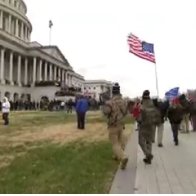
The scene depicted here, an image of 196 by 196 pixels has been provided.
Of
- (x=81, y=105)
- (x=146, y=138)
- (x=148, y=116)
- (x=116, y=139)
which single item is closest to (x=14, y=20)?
(x=81, y=105)

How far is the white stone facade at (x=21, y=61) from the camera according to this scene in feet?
302

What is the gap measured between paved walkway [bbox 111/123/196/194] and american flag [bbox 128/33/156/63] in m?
20.5

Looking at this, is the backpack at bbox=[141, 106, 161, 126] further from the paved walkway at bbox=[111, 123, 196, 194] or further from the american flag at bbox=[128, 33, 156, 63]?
the american flag at bbox=[128, 33, 156, 63]

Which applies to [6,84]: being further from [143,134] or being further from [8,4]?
[143,134]

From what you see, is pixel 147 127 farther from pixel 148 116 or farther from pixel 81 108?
pixel 81 108

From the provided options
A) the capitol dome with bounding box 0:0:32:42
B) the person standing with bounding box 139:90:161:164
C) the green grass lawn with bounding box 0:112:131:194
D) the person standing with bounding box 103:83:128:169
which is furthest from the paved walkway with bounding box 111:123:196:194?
the capitol dome with bounding box 0:0:32:42

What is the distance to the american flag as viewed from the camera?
36.8 metres

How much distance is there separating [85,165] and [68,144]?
5296 millimetres

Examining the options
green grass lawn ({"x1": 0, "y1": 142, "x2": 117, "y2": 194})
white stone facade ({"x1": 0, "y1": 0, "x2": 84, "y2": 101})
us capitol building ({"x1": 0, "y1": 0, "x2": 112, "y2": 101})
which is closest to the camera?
green grass lawn ({"x1": 0, "y1": 142, "x2": 117, "y2": 194})

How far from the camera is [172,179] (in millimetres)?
10680

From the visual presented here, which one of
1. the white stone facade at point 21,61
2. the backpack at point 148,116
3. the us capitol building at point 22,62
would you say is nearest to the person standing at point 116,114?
the backpack at point 148,116

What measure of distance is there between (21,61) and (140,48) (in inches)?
2673

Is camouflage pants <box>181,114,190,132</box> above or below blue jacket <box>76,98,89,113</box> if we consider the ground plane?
below

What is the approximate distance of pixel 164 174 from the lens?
11508mm
